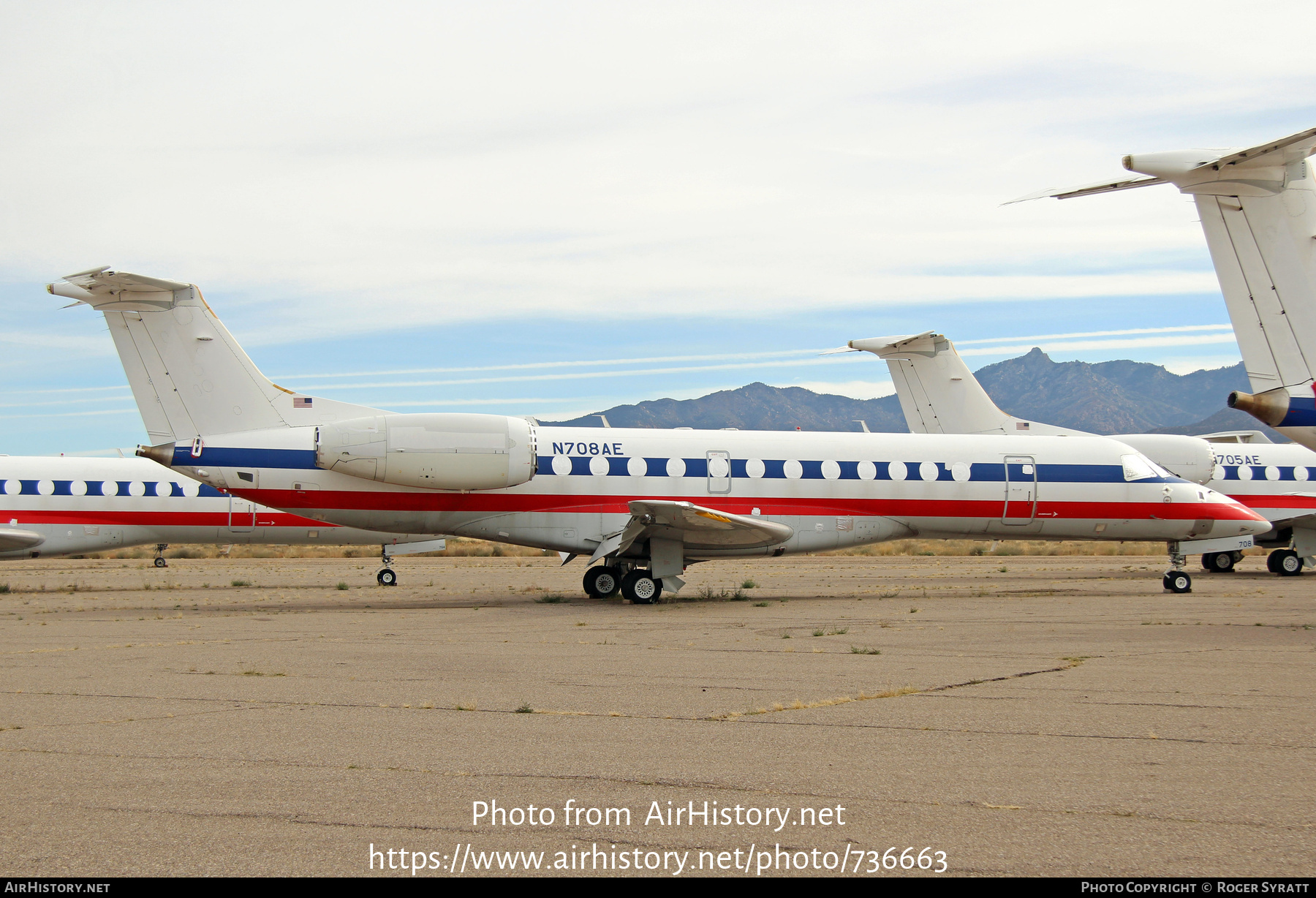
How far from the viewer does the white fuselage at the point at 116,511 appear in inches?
1088

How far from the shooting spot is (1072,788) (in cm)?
580

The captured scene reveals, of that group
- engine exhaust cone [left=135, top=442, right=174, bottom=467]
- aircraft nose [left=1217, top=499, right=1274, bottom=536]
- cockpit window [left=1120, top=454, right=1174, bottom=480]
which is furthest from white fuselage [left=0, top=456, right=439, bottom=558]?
aircraft nose [left=1217, top=499, right=1274, bottom=536]

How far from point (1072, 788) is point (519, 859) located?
125 inches

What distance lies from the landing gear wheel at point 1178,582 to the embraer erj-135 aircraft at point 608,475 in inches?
2.5

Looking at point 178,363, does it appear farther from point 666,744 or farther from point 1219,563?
point 1219,563

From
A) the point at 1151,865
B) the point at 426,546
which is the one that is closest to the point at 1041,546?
the point at 426,546

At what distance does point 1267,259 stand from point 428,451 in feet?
44.3

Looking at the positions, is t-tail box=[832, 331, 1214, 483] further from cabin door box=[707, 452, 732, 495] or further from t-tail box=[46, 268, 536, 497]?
t-tail box=[46, 268, 536, 497]

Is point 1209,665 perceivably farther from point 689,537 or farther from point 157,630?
point 157,630

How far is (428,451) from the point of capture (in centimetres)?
1906

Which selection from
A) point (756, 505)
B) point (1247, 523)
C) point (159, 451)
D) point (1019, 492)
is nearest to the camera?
point (159, 451)

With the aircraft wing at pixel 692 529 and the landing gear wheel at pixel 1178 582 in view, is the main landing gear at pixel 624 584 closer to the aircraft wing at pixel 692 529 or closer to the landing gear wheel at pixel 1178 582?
the aircraft wing at pixel 692 529

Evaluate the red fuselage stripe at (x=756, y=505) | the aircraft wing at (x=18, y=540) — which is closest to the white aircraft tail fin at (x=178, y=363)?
the red fuselage stripe at (x=756, y=505)

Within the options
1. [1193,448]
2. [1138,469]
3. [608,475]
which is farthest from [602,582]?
[1193,448]
